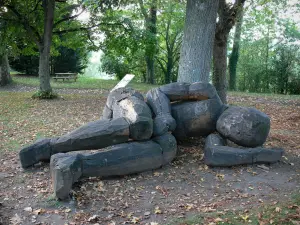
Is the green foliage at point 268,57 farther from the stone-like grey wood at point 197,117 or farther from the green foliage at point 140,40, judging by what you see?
the stone-like grey wood at point 197,117

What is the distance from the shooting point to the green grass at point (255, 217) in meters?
4.01

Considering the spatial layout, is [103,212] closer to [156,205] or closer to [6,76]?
[156,205]

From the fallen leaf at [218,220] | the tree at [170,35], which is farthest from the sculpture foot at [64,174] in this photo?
the tree at [170,35]

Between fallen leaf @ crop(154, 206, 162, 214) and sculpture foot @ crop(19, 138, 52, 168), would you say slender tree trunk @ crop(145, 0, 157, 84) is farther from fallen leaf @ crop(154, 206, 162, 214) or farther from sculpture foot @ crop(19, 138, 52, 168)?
fallen leaf @ crop(154, 206, 162, 214)

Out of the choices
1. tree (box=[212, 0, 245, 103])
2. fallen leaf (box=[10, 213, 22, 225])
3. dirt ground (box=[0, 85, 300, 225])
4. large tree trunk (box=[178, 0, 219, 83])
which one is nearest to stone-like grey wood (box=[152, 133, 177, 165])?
dirt ground (box=[0, 85, 300, 225])

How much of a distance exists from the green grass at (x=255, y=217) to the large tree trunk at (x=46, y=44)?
10.2m

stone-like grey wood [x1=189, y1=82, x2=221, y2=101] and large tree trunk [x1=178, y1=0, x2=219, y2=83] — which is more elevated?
large tree trunk [x1=178, y1=0, x2=219, y2=83]

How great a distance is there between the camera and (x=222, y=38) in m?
9.48

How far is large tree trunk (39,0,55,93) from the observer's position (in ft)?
40.4

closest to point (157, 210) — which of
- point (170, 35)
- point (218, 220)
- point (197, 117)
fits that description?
point (218, 220)

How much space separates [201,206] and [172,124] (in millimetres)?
1580

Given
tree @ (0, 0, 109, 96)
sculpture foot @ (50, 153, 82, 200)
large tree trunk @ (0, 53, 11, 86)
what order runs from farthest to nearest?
1. large tree trunk @ (0, 53, 11, 86)
2. tree @ (0, 0, 109, 96)
3. sculpture foot @ (50, 153, 82, 200)

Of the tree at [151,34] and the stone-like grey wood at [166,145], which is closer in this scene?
the stone-like grey wood at [166,145]

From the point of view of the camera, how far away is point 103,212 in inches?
172
